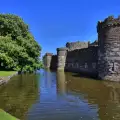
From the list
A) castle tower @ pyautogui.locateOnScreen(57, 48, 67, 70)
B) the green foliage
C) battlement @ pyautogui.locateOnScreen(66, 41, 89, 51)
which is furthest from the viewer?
battlement @ pyautogui.locateOnScreen(66, 41, 89, 51)

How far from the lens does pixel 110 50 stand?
29.0m

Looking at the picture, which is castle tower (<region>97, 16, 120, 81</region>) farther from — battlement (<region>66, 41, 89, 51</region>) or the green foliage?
battlement (<region>66, 41, 89, 51</region>)

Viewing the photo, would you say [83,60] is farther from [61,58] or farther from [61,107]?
[61,107]

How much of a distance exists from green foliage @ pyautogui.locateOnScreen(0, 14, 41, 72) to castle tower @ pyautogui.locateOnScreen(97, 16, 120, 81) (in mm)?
10000

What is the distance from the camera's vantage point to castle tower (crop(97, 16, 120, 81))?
1128 inches

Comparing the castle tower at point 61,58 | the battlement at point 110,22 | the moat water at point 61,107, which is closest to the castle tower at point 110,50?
the battlement at point 110,22

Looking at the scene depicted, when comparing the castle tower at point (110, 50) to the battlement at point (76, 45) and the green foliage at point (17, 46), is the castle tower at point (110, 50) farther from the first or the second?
the battlement at point (76, 45)

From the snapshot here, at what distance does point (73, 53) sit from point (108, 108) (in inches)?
1605

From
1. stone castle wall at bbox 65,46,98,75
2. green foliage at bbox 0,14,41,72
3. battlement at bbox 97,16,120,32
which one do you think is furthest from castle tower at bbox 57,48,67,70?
battlement at bbox 97,16,120,32

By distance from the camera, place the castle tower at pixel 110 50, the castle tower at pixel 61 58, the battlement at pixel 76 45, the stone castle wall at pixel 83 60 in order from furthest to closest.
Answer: the battlement at pixel 76 45, the castle tower at pixel 61 58, the stone castle wall at pixel 83 60, the castle tower at pixel 110 50

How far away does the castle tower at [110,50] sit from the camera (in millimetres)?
28656

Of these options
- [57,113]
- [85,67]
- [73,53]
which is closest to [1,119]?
[57,113]

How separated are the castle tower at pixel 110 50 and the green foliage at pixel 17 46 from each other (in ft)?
32.8

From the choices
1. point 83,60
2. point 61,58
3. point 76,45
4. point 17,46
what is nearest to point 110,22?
point 17,46
